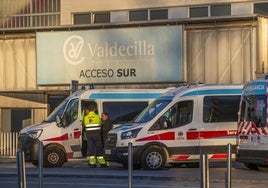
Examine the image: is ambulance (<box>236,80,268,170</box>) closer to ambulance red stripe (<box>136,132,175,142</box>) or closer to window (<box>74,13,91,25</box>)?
ambulance red stripe (<box>136,132,175,142</box>)

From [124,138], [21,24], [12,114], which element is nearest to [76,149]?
[124,138]

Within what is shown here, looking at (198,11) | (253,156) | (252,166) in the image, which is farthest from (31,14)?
(253,156)

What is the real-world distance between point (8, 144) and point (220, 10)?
36.2 ft

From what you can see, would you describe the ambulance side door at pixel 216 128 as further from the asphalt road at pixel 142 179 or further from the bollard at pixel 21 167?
the bollard at pixel 21 167

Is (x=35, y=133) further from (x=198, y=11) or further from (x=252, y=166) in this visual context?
(x=198, y=11)

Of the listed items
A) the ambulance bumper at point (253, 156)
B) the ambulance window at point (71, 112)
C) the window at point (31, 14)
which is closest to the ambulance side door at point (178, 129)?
the ambulance bumper at point (253, 156)

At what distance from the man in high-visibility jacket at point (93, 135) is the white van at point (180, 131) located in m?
1.06

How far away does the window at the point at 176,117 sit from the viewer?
19344 mm

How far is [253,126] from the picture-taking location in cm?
1867

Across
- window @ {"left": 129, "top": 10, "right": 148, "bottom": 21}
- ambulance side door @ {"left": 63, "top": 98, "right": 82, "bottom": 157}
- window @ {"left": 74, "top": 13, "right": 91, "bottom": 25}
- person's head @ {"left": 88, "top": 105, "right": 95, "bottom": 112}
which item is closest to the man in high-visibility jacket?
person's head @ {"left": 88, "top": 105, "right": 95, "bottom": 112}

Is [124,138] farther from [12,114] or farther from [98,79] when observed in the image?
[12,114]

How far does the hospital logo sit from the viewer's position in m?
28.6

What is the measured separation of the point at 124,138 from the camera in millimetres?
19312

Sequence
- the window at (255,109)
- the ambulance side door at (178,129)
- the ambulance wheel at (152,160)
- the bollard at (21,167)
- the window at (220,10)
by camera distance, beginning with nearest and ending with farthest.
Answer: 1. the bollard at (21,167)
2. the window at (255,109)
3. the ambulance wheel at (152,160)
4. the ambulance side door at (178,129)
5. the window at (220,10)
